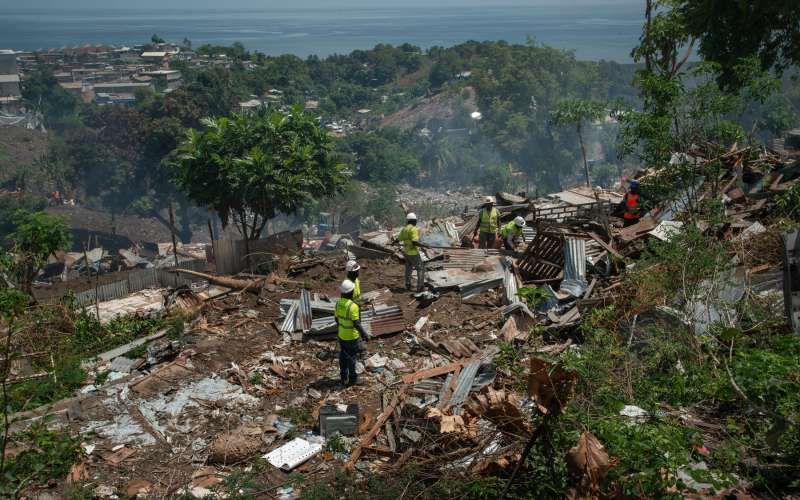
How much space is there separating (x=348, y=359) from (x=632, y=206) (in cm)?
604

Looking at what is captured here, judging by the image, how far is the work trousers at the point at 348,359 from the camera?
7996 mm

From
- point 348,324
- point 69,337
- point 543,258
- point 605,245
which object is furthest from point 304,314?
point 605,245

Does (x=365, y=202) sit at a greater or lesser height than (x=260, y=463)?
lesser

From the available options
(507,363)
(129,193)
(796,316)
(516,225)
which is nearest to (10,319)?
(507,363)

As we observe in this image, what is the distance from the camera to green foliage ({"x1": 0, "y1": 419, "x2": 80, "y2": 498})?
18.1 ft

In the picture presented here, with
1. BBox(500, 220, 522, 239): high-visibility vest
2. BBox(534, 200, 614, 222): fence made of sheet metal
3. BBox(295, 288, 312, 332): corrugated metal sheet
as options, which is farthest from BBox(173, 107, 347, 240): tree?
BBox(295, 288, 312, 332): corrugated metal sheet

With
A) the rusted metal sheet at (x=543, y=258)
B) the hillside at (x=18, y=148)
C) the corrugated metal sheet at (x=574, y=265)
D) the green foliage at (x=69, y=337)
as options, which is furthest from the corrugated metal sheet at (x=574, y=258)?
the hillside at (x=18, y=148)

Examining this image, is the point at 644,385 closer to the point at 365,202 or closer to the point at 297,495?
the point at 297,495

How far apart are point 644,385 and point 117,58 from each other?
3841 inches

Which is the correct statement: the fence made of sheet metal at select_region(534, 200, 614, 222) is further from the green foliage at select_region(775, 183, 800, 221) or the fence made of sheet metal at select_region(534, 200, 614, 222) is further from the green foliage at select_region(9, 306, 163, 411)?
the green foliage at select_region(9, 306, 163, 411)

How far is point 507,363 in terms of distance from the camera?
706 centimetres

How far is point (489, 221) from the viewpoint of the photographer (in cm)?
1235

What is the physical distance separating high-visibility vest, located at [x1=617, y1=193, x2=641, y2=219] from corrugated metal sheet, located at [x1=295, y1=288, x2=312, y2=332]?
5618 mm

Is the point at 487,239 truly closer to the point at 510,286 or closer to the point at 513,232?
the point at 513,232
